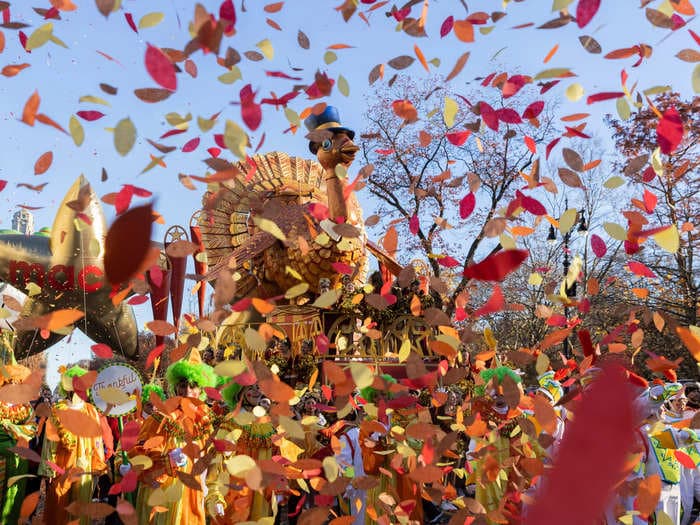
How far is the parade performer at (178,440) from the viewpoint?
15.5ft

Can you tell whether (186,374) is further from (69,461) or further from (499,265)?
(499,265)

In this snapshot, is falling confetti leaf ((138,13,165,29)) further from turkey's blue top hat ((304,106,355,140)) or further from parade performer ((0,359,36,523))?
parade performer ((0,359,36,523))

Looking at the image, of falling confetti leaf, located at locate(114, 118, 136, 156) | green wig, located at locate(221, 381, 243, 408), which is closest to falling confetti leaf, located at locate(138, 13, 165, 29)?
falling confetti leaf, located at locate(114, 118, 136, 156)

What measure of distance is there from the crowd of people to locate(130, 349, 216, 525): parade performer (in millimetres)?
10

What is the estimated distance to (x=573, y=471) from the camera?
716 millimetres

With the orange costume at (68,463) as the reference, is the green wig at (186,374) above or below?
above

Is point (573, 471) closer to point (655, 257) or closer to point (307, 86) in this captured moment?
point (307, 86)

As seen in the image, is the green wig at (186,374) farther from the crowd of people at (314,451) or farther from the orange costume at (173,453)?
the orange costume at (173,453)

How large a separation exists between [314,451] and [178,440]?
110 centimetres

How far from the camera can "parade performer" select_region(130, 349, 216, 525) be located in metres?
4.72

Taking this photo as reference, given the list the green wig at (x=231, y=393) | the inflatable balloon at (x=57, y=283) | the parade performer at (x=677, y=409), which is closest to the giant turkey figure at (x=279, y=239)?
the green wig at (x=231, y=393)

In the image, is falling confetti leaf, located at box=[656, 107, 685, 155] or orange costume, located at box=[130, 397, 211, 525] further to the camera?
orange costume, located at box=[130, 397, 211, 525]

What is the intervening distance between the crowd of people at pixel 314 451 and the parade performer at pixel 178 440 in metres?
0.01

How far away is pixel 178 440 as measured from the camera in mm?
5070
